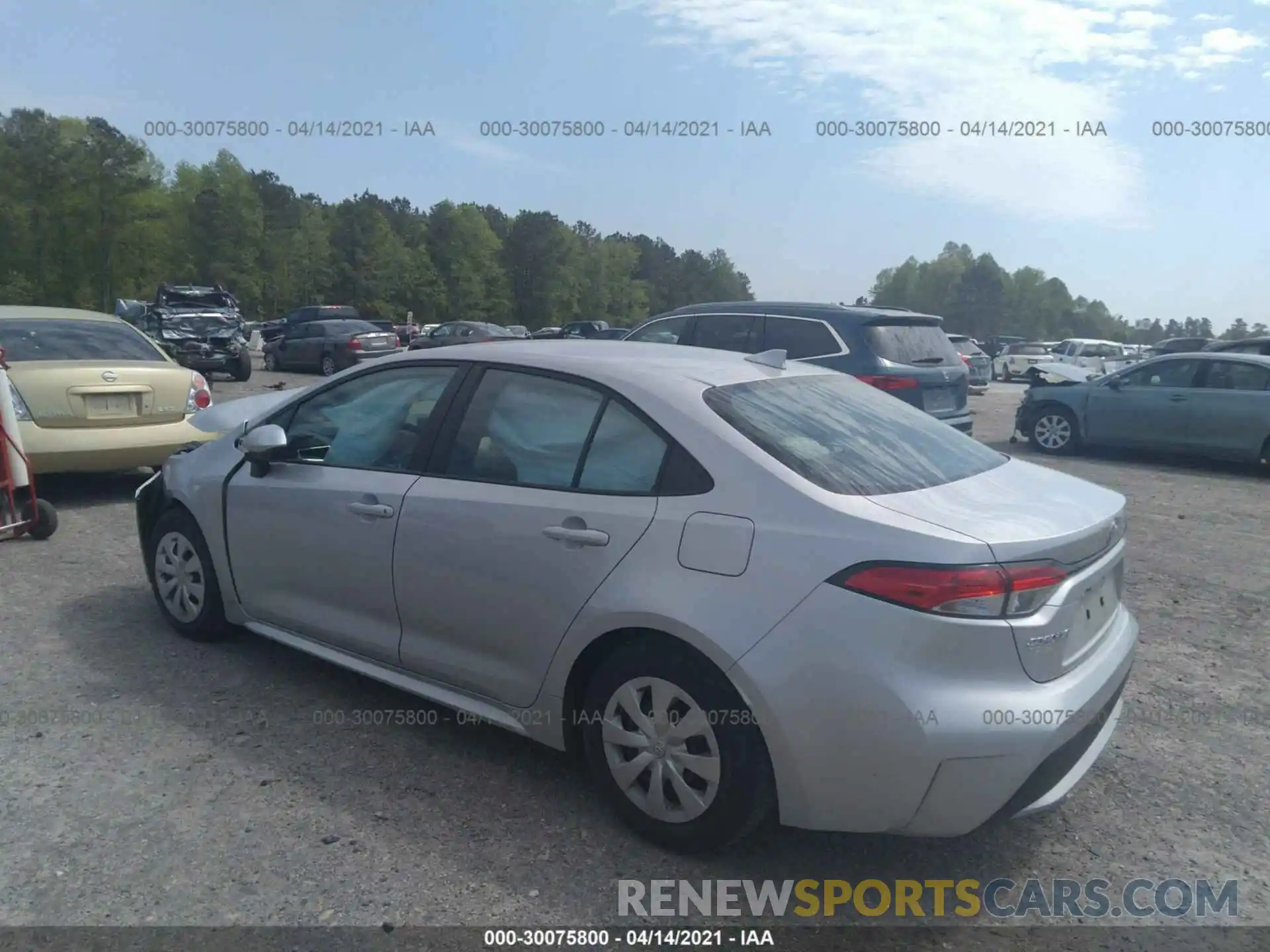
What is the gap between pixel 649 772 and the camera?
126 inches

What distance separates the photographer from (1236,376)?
39.1ft

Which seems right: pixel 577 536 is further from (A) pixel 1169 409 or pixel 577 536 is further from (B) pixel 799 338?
(A) pixel 1169 409

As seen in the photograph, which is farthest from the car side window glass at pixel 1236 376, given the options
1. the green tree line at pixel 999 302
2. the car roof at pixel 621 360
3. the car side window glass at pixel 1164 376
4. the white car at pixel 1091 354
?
the green tree line at pixel 999 302

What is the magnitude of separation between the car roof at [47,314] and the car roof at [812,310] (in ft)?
17.5

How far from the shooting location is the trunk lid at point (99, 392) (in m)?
7.47

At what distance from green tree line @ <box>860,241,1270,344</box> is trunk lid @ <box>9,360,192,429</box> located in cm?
7918

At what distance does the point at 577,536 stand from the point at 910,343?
669 cm

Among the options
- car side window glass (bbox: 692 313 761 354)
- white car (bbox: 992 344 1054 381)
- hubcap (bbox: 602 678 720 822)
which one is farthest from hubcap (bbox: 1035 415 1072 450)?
white car (bbox: 992 344 1054 381)

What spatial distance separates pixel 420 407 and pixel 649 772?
171cm

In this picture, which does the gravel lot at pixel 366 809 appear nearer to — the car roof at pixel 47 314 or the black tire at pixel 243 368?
the car roof at pixel 47 314

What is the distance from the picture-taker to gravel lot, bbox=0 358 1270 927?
299 cm

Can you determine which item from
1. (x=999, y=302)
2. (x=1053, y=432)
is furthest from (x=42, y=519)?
(x=999, y=302)

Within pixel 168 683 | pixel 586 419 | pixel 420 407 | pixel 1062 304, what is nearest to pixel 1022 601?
pixel 586 419

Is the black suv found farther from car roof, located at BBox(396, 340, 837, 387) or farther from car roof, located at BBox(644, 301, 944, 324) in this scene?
car roof, located at BBox(396, 340, 837, 387)
